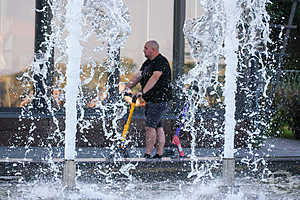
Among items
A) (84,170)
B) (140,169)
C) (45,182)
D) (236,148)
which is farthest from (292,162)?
(45,182)

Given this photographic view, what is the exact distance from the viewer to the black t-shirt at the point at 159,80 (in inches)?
365

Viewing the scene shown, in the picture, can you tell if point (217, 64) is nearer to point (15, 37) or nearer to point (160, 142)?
point (160, 142)

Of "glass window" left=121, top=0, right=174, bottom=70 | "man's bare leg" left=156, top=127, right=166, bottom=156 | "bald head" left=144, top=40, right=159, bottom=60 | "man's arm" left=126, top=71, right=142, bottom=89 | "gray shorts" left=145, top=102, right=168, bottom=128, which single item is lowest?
"man's bare leg" left=156, top=127, right=166, bottom=156

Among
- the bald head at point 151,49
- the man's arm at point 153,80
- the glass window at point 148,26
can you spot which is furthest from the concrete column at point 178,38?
the man's arm at point 153,80

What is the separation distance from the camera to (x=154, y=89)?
368 inches

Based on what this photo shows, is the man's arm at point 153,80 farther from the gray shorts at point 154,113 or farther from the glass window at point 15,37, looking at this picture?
the glass window at point 15,37

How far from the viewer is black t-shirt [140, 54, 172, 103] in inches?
365

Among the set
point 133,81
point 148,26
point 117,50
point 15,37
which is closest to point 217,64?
point 148,26

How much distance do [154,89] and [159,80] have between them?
0.52 ft

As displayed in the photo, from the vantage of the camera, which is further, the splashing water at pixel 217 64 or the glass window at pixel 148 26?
the glass window at pixel 148 26

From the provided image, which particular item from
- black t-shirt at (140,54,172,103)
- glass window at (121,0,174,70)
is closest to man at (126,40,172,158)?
black t-shirt at (140,54,172,103)

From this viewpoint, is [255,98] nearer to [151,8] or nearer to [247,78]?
[247,78]

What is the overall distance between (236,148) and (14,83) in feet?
14.7

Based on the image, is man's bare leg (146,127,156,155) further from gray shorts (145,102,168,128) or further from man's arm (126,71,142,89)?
man's arm (126,71,142,89)
